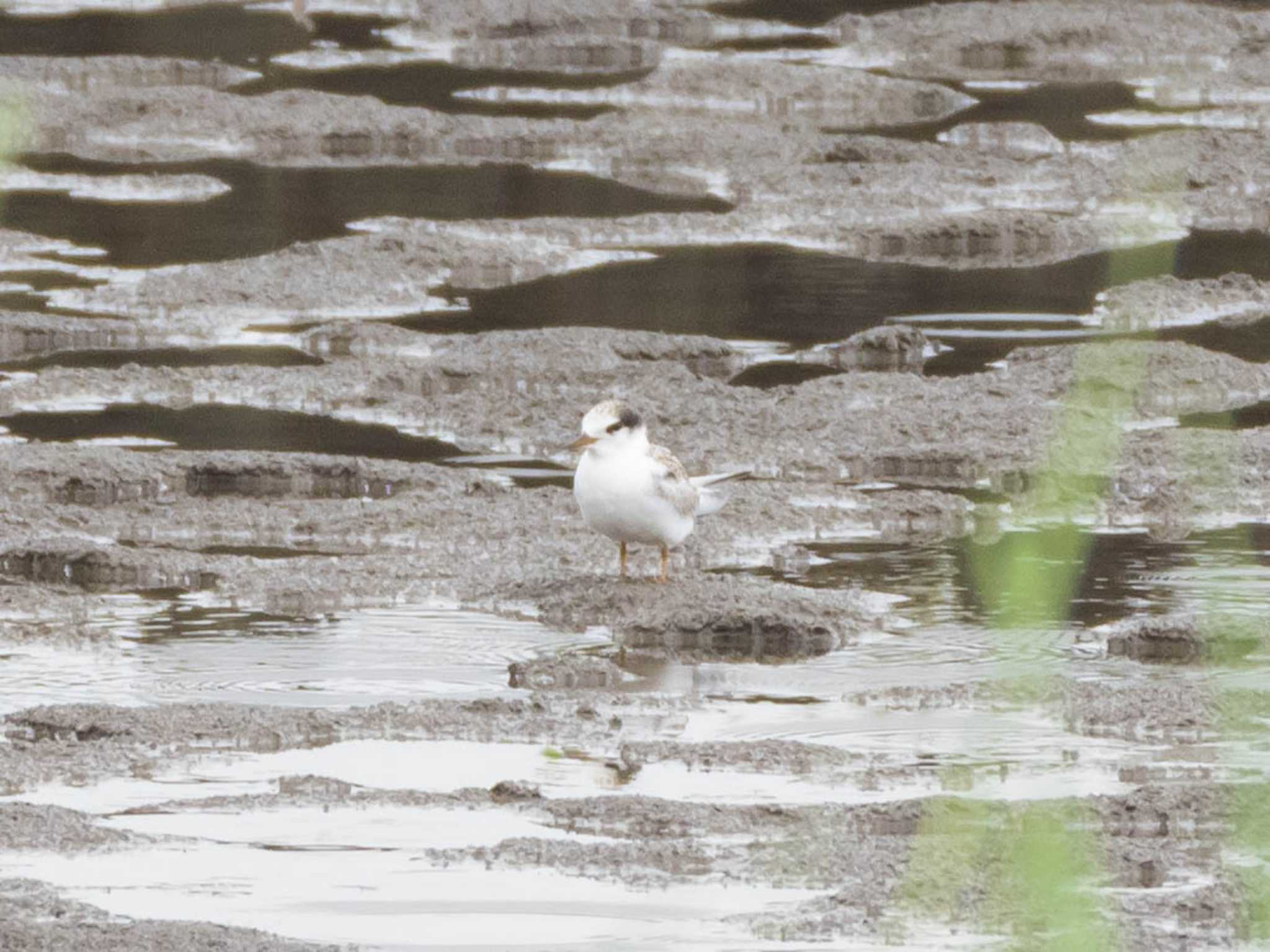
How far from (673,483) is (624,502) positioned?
6.5 inches

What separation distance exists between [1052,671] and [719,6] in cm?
1123

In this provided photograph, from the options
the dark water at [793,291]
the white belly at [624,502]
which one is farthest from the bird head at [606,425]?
the dark water at [793,291]

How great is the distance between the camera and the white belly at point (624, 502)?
6312 millimetres

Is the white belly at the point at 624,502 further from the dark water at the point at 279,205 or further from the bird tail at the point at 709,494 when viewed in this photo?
the dark water at the point at 279,205

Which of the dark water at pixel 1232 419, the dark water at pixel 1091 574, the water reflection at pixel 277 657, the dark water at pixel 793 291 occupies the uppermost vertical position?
the dark water at pixel 793 291

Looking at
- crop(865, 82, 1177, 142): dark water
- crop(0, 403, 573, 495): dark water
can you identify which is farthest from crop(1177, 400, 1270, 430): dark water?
crop(865, 82, 1177, 142): dark water

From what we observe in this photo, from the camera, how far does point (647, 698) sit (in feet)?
18.3

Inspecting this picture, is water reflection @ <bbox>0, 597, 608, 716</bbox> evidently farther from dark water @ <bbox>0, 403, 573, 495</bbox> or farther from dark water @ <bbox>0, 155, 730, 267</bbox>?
dark water @ <bbox>0, 155, 730, 267</bbox>

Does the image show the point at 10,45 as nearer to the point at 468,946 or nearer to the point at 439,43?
the point at 439,43

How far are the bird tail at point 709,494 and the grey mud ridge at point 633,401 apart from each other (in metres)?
0.12

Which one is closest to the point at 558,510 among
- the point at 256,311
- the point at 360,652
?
the point at 360,652

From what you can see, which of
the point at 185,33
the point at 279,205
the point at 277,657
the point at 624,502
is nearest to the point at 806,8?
the point at 185,33

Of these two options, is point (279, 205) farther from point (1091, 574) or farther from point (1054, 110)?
point (1091, 574)

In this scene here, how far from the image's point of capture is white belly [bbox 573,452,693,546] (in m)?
6.31
